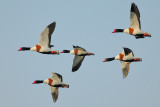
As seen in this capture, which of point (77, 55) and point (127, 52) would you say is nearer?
point (127, 52)

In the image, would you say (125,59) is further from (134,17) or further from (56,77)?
(56,77)

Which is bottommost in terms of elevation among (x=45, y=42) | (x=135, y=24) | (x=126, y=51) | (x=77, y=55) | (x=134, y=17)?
(x=77, y=55)

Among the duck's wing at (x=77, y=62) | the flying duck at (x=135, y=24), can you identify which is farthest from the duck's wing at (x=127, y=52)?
the duck's wing at (x=77, y=62)

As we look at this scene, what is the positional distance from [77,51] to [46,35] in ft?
26.8

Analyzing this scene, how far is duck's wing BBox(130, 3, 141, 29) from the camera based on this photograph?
70.7 metres

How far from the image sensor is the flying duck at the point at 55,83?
7705 cm

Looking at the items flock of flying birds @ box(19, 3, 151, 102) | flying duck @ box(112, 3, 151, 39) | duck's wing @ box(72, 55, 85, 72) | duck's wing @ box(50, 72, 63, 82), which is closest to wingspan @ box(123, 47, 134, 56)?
flock of flying birds @ box(19, 3, 151, 102)

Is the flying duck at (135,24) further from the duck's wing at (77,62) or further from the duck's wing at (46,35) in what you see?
the duck's wing at (46,35)

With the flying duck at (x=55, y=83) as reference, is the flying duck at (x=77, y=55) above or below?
above

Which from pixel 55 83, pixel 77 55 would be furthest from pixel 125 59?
pixel 55 83

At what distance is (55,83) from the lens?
77.2m

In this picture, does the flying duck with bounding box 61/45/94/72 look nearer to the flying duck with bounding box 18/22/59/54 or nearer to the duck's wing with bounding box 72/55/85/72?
the duck's wing with bounding box 72/55/85/72

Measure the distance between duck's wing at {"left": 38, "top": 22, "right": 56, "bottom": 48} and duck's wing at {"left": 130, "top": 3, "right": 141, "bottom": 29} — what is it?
11417 mm

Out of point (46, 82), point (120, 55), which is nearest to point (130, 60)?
point (120, 55)
